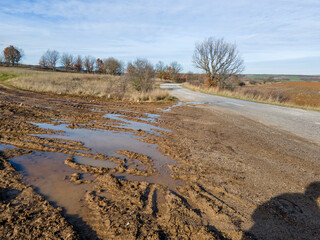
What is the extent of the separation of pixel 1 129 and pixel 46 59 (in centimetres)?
9467

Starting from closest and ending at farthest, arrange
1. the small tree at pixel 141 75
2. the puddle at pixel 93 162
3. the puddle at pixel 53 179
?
the puddle at pixel 53 179, the puddle at pixel 93 162, the small tree at pixel 141 75

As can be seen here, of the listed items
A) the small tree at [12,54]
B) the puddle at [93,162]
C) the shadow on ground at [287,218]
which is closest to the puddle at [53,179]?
the puddle at [93,162]

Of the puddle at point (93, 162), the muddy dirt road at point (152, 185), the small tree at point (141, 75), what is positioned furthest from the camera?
the small tree at point (141, 75)

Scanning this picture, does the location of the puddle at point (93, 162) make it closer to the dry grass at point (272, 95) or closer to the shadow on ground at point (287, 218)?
the shadow on ground at point (287, 218)

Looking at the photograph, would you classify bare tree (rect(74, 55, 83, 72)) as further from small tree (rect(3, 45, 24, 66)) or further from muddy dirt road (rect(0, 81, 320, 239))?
muddy dirt road (rect(0, 81, 320, 239))

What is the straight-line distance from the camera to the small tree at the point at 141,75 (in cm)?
1927

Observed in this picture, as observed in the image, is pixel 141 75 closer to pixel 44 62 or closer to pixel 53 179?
A: pixel 53 179

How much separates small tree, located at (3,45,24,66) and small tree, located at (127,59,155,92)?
75.2 m

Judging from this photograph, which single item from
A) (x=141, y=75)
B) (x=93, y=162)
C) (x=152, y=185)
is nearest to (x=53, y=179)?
(x=93, y=162)

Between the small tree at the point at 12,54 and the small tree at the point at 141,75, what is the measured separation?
75.2 m

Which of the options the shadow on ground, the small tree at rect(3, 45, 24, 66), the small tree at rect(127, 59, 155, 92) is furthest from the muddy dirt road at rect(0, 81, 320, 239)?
the small tree at rect(3, 45, 24, 66)

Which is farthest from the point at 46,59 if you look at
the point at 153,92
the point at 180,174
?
the point at 180,174

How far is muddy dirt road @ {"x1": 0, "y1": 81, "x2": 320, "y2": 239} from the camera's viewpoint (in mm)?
2469

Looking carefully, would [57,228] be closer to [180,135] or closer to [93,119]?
[180,135]
